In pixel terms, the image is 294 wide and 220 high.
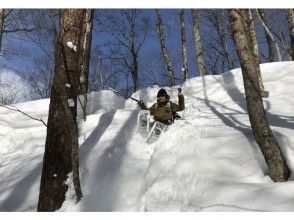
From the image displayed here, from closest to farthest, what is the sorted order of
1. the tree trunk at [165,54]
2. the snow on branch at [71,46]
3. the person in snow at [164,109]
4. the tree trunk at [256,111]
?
the tree trunk at [256,111], the snow on branch at [71,46], the person in snow at [164,109], the tree trunk at [165,54]

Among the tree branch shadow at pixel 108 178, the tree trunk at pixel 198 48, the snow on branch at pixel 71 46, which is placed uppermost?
the tree trunk at pixel 198 48

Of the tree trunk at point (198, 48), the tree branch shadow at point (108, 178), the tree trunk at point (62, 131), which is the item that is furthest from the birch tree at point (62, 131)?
the tree trunk at point (198, 48)

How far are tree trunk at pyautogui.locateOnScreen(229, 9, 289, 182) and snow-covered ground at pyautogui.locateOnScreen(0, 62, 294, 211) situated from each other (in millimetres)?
215

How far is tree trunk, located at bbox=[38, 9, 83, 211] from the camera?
5418 mm

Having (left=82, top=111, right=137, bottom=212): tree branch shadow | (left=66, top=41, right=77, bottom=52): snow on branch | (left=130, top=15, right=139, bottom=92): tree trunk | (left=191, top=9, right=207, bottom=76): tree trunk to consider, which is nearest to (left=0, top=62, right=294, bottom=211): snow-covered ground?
(left=82, top=111, right=137, bottom=212): tree branch shadow

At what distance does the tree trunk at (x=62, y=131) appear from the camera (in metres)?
5.42

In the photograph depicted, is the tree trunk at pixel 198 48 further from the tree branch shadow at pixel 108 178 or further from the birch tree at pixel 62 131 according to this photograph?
the birch tree at pixel 62 131

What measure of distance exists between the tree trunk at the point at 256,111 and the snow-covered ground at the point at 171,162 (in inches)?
8.4

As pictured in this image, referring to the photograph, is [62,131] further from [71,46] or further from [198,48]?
[198,48]

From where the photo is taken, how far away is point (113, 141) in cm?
834

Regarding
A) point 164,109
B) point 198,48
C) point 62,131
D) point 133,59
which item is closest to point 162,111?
point 164,109

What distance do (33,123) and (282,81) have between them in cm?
706

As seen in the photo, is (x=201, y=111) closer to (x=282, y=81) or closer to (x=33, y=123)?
(x=282, y=81)

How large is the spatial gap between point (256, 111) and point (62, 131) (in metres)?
2.75
